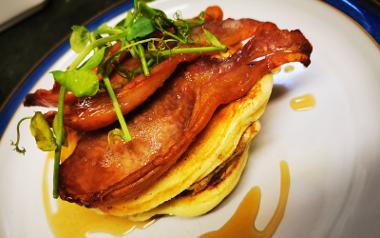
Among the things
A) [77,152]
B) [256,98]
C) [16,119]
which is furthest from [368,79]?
[16,119]

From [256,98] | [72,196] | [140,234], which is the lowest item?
[140,234]

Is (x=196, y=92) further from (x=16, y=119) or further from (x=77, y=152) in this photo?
(x=16, y=119)

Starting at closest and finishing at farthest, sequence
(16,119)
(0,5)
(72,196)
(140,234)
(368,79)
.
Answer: (72,196)
(368,79)
(140,234)
(16,119)
(0,5)

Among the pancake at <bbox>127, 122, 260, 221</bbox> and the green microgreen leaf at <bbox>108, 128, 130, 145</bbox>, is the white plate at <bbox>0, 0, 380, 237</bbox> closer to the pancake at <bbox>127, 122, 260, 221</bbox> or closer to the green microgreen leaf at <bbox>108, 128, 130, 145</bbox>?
the pancake at <bbox>127, 122, 260, 221</bbox>

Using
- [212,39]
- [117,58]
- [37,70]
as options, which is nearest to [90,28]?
[37,70]

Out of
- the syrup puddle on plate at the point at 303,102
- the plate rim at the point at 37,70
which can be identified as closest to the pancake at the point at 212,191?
the syrup puddle on plate at the point at 303,102

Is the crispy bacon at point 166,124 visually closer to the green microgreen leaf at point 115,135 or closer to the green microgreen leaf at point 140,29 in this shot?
the green microgreen leaf at point 115,135
